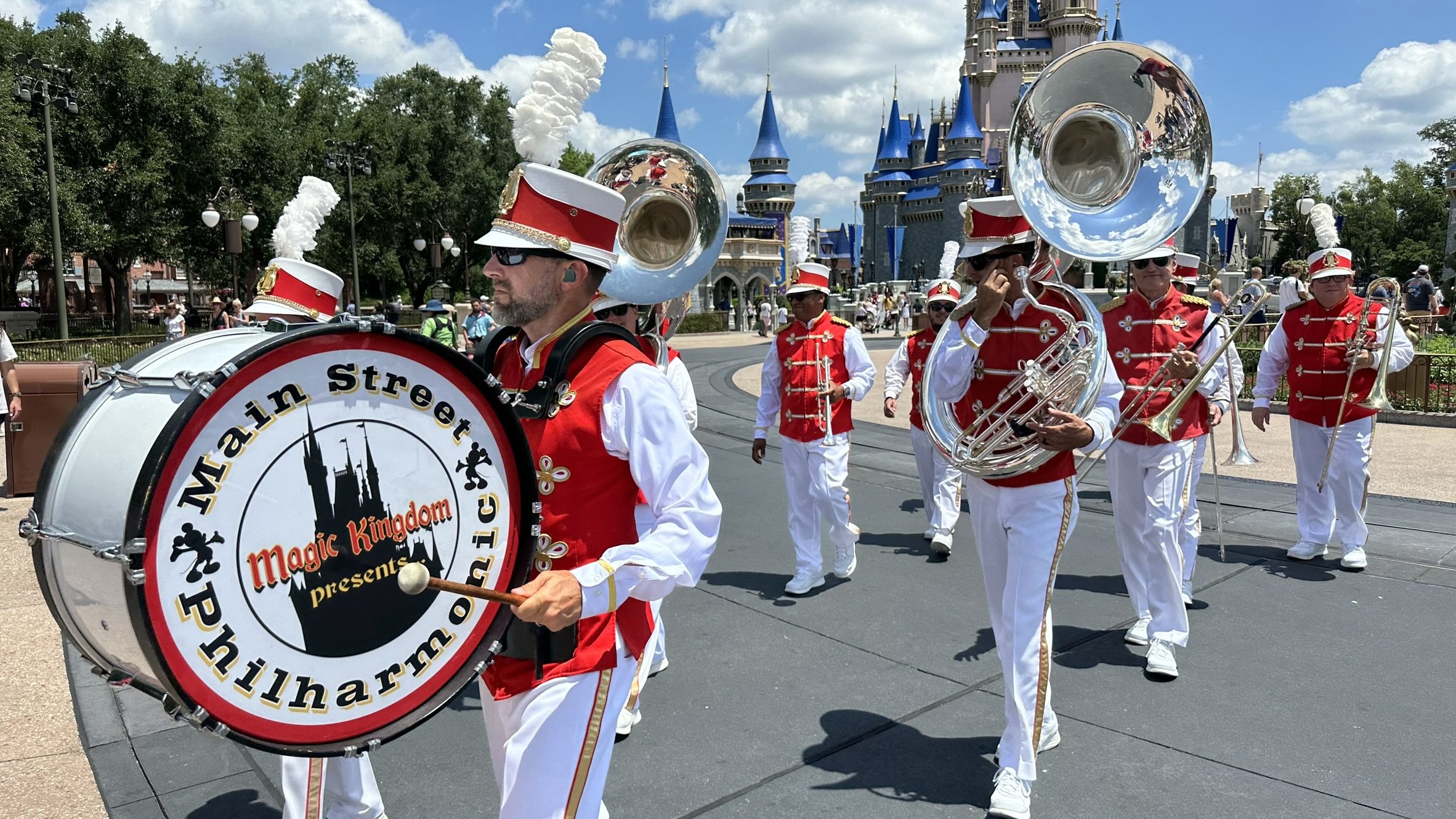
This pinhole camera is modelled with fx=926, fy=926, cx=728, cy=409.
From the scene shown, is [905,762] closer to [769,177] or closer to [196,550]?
[196,550]

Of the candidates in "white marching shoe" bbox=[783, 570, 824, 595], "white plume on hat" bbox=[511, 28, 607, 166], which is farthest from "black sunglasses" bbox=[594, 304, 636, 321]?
"white marching shoe" bbox=[783, 570, 824, 595]

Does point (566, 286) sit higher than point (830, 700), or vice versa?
point (566, 286)

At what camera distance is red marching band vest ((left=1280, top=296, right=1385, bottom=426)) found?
692cm

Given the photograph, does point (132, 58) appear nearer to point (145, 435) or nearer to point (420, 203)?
point (420, 203)

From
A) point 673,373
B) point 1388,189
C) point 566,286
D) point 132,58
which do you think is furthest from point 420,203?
point 1388,189

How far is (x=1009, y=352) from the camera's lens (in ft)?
12.8

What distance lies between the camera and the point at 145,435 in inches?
68.4

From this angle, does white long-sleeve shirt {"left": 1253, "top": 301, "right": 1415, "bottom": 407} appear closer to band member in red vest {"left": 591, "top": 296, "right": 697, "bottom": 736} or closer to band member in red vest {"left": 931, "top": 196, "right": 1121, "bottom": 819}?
band member in red vest {"left": 931, "top": 196, "right": 1121, "bottom": 819}

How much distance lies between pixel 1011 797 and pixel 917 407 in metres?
4.41

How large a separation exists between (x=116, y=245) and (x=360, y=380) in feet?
114

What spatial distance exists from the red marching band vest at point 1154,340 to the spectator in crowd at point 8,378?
936 centimetres

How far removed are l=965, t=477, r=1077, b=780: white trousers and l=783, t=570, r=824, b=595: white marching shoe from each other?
2580 mm

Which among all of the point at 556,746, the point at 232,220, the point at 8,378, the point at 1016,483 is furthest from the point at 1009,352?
the point at 232,220

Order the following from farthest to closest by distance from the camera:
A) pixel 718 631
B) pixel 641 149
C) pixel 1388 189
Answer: pixel 1388 189 < pixel 718 631 < pixel 641 149
